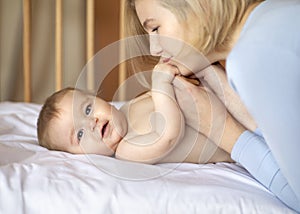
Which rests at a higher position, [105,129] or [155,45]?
[155,45]

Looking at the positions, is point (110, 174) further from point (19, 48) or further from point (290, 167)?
point (19, 48)

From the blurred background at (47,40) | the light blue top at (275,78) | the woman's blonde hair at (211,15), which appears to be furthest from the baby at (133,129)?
the blurred background at (47,40)

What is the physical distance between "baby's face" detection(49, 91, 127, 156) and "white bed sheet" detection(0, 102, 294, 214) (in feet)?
0.25

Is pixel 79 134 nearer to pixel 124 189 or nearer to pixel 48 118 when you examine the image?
pixel 48 118

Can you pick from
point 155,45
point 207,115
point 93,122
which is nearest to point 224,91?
point 207,115

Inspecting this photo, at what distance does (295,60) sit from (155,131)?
1.16 ft

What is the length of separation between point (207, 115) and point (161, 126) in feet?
0.29

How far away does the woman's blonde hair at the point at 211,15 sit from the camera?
819 mm

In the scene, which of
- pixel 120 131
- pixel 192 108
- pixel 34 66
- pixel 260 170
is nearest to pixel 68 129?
pixel 120 131

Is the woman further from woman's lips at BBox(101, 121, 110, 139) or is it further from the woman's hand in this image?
woman's lips at BBox(101, 121, 110, 139)

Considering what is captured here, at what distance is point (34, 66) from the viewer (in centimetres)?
185

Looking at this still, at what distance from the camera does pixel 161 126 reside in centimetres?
94

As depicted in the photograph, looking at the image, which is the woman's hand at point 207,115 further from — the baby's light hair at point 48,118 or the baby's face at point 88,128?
the baby's light hair at point 48,118

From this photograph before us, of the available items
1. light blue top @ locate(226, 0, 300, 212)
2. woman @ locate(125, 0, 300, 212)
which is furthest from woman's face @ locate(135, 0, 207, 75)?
light blue top @ locate(226, 0, 300, 212)
